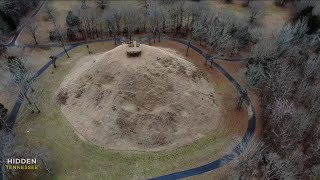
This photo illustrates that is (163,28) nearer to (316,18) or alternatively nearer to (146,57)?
(146,57)

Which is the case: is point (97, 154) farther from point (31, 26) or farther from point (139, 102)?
point (31, 26)

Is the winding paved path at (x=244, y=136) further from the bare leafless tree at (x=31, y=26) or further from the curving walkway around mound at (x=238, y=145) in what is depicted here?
the bare leafless tree at (x=31, y=26)

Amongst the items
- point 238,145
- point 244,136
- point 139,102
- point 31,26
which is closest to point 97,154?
point 139,102

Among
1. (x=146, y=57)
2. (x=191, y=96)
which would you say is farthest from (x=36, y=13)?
(x=191, y=96)

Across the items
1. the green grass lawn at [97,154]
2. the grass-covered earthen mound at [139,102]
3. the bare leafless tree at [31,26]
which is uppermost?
the bare leafless tree at [31,26]

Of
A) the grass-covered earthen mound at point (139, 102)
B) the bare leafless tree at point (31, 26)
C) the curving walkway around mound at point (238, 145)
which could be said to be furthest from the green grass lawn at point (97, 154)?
the bare leafless tree at point (31, 26)
